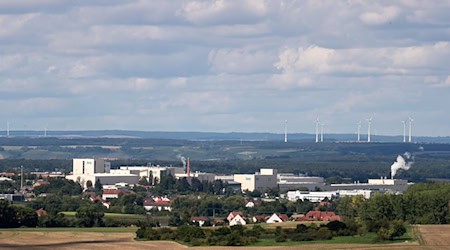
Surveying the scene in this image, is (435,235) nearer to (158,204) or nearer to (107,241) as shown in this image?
(107,241)

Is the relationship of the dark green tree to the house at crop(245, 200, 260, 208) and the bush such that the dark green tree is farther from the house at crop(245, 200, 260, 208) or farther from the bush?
the house at crop(245, 200, 260, 208)

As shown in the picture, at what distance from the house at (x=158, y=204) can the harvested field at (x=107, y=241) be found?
57520 mm

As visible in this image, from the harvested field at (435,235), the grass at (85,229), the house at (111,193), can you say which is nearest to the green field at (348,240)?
the harvested field at (435,235)

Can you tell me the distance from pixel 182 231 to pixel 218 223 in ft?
107

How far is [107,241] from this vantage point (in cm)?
8844

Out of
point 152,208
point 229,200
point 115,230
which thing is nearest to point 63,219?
point 115,230

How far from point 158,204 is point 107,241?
257ft

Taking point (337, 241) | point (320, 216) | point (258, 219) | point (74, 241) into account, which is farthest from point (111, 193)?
point (337, 241)

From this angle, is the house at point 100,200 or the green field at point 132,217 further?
the house at point 100,200

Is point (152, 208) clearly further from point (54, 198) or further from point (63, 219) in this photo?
point (63, 219)

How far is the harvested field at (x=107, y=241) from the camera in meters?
82.2

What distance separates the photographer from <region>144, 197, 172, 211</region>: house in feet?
521

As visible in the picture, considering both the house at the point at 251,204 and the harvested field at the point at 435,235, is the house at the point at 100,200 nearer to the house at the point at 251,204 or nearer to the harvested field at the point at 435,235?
the house at the point at 251,204

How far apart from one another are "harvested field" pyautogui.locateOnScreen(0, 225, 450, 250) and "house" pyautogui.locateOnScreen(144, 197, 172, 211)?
189 ft
